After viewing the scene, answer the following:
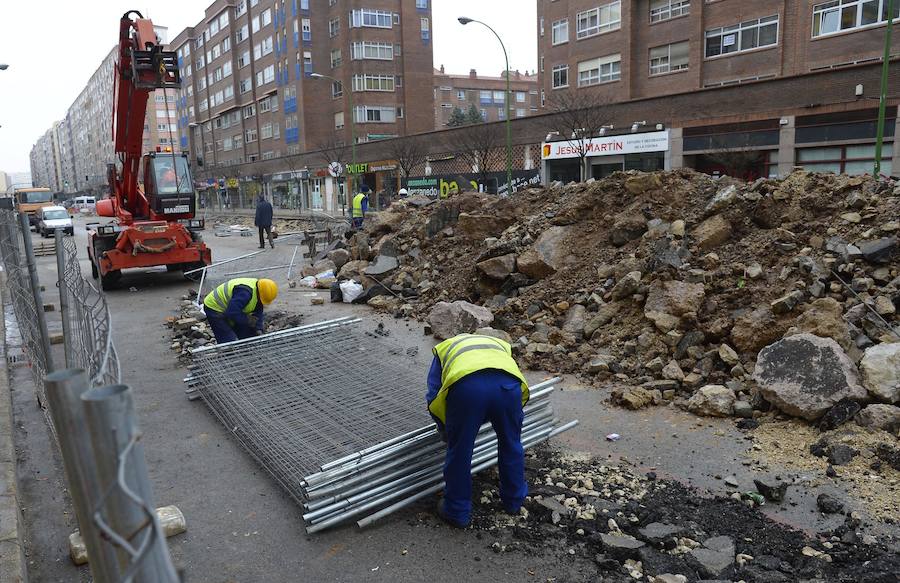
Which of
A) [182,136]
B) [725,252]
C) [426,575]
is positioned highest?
[182,136]

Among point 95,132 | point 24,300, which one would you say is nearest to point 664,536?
point 24,300

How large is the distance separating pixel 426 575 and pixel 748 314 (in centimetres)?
509

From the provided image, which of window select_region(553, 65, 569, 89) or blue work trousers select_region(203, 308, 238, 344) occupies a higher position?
window select_region(553, 65, 569, 89)

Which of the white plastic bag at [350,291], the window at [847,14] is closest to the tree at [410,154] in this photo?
the window at [847,14]

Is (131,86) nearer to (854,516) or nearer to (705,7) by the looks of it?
(854,516)

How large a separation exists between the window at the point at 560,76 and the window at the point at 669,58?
5.79 m

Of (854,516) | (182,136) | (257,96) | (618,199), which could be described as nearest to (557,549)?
(854,516)

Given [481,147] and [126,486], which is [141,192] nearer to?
[126,486]

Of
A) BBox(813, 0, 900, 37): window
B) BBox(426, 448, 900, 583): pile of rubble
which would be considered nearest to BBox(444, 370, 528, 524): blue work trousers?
BBox(426, 448, 900, 583): pile of rubble

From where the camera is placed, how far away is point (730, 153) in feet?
85.3

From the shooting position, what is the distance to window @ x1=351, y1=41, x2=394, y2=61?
180 feet

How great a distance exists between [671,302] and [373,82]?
170 ft

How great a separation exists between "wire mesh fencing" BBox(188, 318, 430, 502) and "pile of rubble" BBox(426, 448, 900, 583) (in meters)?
1.39

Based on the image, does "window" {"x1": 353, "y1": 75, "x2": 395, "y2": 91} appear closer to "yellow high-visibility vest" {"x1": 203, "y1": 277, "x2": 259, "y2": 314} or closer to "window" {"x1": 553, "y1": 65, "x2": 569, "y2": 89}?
"window" {"x1": 553, "y1": 65, "x2": 569, "y2": 89}
